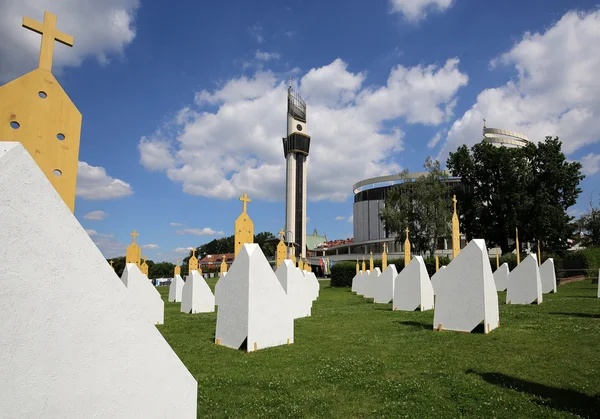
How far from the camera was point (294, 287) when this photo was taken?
13141 mm

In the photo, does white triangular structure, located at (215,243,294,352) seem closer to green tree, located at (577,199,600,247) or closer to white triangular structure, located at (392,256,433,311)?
white triangular structure, located at (392,256,433,311)

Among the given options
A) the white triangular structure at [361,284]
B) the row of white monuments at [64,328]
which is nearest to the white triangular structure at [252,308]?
the row of white monuments at [64,328]

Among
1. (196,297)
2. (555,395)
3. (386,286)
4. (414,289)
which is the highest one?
(414,289)

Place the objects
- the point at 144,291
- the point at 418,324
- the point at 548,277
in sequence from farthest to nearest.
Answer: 1. the point at 548,277
2. the point at 144,291
3. the point at 418,324

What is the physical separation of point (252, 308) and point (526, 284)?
13.2 metres

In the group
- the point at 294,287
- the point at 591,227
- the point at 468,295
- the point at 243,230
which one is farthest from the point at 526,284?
the point at 591,227

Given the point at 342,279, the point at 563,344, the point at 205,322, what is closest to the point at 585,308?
the point at 563,344

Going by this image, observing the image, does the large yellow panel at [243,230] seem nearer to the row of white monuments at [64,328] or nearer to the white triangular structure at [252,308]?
the white triangular structure at [252,308]

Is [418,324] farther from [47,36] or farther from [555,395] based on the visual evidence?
[47,36]

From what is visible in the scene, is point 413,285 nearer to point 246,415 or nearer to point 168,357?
point 246,415

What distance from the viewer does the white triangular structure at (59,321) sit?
2232 mm

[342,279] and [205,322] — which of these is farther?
[342,279]

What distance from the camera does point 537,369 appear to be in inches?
238

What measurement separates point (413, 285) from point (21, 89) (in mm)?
13946
